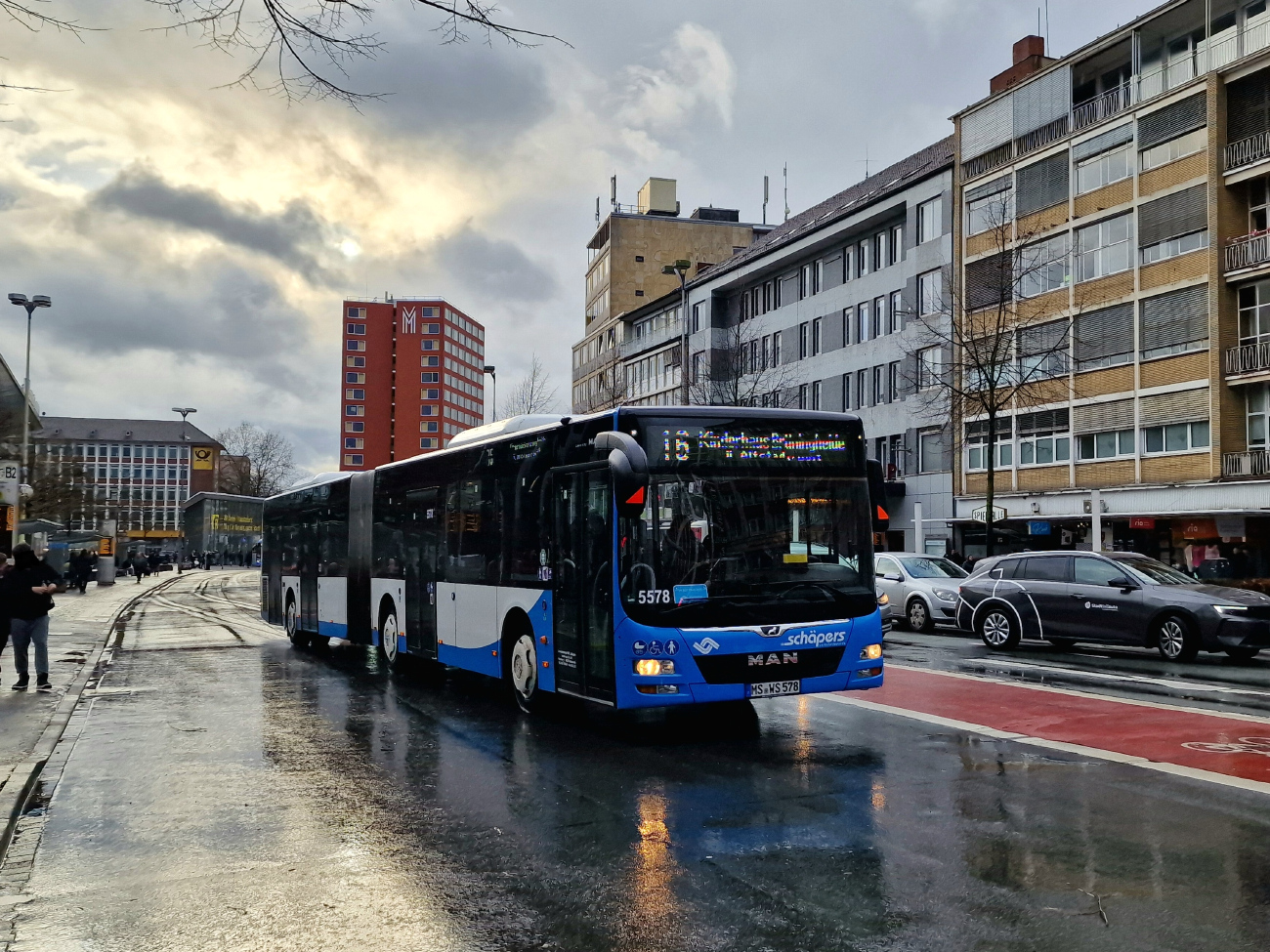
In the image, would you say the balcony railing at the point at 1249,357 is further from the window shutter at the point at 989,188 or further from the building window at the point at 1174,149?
the window shutter at the point at 989,188

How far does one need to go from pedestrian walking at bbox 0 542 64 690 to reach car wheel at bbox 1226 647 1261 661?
50.0 ft

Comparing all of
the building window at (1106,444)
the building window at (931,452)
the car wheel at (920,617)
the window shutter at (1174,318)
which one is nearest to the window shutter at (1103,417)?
the building window at (1106,444)

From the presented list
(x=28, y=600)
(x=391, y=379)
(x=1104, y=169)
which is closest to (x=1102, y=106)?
(x=1104, y=169)

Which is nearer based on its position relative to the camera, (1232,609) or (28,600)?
(28,600)

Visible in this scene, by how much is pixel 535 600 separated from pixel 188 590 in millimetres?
43647

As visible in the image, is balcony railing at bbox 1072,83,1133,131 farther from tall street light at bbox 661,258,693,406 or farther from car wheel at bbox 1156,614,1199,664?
car wheel at bbox 1156,614,1199,664

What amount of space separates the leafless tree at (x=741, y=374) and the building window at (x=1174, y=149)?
1487cm

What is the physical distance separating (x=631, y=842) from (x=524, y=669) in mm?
5278

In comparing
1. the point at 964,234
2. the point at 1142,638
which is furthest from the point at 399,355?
the point at 1142,638

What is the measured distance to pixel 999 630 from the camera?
18891 millimetres

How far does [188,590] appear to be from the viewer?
2000 inches

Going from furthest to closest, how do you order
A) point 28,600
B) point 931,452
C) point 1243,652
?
point 931,452
point 1243,652
point 28,600

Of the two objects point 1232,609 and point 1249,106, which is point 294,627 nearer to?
point 1232,609

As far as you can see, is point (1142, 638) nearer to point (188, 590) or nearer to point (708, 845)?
point (708, 845)
